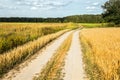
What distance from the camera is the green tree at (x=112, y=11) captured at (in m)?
84.5

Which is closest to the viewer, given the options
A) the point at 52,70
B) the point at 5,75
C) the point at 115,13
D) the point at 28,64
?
the point at 5,75

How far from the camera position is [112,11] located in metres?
86.4

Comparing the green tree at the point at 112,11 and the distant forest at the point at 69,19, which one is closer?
the green tree at the point at 112,11

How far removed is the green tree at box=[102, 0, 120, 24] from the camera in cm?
8447

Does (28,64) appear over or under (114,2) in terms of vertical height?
under

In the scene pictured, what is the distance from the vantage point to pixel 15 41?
Result: 21531 millimetres

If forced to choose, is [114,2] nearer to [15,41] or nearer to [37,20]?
[15,41]

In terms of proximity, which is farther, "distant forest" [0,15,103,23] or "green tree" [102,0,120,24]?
"distant forest" [0,15,103,23]

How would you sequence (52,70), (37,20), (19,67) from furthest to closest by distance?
1. (37,20)
2. (19,67)
3. (52,70)

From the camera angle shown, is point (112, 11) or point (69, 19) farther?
point (69, 19)

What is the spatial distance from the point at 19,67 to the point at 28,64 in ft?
3.48

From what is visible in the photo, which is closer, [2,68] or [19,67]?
[2,68]

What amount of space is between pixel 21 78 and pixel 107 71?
3.54m

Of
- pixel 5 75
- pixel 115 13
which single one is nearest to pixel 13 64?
pixel 5 75
